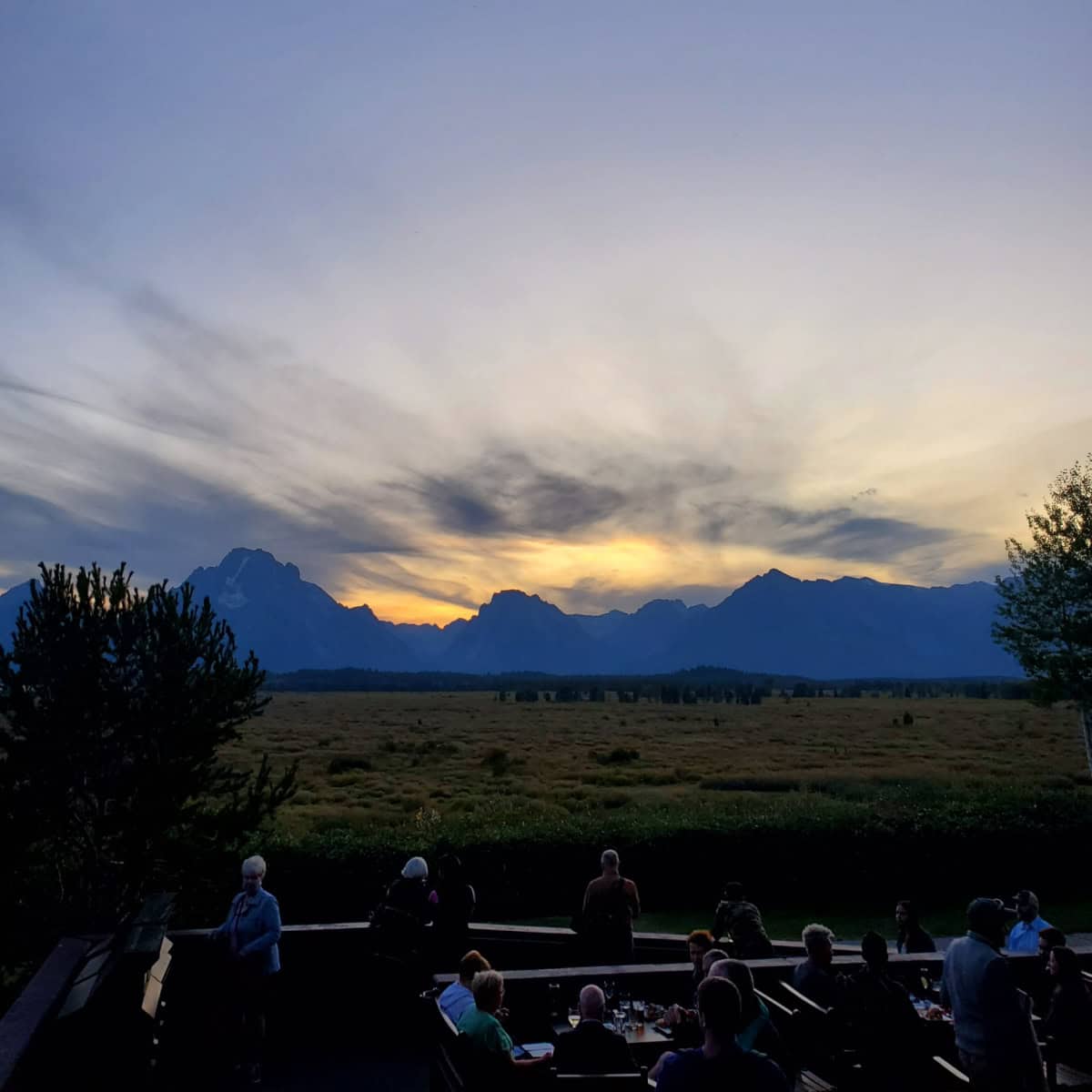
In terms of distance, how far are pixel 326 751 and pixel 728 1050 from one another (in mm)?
57770

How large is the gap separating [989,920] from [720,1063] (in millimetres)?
2577

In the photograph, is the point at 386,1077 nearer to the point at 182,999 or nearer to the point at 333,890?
the point at 182,999

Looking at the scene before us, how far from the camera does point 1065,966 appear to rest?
673cm

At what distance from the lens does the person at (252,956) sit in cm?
784

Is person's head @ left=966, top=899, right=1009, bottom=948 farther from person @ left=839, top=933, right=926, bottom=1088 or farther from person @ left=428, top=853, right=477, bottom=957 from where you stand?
person @ left=428, top=853, right=477, bottom=957

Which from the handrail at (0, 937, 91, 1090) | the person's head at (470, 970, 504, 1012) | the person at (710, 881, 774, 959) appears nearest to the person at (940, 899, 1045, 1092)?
the person at (710, 881, 774, 959)

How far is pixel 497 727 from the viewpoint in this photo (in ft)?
270

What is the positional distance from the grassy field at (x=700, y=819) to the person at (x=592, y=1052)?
1041 centimetres

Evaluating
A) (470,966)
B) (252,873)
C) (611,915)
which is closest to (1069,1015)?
(611,915)

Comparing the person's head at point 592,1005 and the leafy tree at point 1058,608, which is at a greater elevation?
the leafy tree at point 1058,608

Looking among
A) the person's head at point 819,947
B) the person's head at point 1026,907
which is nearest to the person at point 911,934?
the person's head at point 1026,907

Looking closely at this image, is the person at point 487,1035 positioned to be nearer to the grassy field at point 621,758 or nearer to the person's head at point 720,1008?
the person's head at point 720,1008

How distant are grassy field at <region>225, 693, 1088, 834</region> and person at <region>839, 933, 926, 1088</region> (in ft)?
59.6

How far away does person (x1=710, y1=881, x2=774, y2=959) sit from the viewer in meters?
8.52
